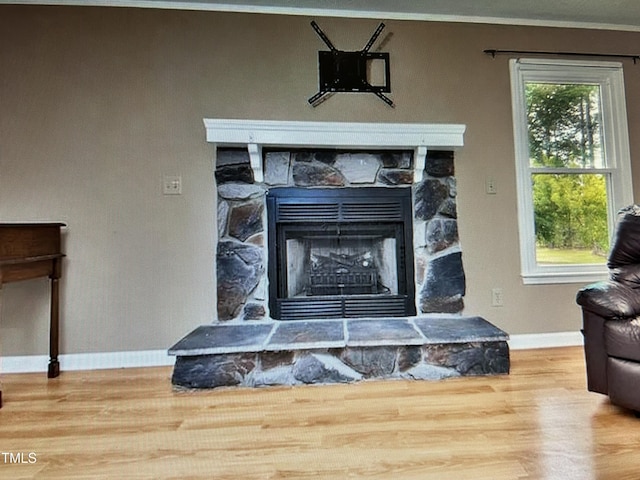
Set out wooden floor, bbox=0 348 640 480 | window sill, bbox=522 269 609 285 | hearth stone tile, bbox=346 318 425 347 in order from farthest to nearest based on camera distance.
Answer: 1. window sill, bbox=522 269 609 285
2. hearth stone tile, bbox=346 318 425 347
3. wooden floor, bbox=0 348 640 480

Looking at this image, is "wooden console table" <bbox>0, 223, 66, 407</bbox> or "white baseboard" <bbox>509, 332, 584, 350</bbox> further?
"white baseboard" <bbox>509, 332, 584, 350</bbox>

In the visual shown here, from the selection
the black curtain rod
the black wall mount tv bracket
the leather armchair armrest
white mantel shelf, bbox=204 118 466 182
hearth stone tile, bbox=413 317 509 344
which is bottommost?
hearth stone tile, bbox=413 317 509 344

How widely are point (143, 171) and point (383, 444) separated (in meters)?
2.12

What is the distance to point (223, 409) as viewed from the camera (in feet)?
5.32

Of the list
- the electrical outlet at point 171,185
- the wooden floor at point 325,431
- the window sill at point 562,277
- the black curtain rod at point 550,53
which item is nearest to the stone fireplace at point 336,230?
the electrical outlet at point 171,185

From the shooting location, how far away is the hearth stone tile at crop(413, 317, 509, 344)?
1.91 metres

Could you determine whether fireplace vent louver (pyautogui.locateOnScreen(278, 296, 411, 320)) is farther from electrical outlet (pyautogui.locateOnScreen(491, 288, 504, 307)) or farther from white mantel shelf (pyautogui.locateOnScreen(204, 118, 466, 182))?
white mantel shelf (pyautogui.locateOnScreen(204, 118, 466, 182))

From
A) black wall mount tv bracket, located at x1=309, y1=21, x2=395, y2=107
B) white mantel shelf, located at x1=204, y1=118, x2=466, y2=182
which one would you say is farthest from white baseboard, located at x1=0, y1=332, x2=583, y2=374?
black wall mount tv bracket, located at x1=309, y1=21, x2=395, y2=107

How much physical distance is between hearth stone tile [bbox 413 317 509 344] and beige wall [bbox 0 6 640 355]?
24cm

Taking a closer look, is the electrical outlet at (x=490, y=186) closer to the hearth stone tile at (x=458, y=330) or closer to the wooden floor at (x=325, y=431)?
the hearth stone tile at (x=458, y=330)

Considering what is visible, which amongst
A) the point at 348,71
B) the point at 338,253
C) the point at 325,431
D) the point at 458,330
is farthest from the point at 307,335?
the point at 348,71

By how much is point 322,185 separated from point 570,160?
1.87 metres

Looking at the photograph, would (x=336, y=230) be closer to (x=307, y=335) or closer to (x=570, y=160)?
(x=307, y=335)

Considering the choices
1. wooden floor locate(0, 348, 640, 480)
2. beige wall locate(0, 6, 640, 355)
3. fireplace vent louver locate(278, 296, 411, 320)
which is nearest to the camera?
wooden floor locate(0, 348, 640, 480)
